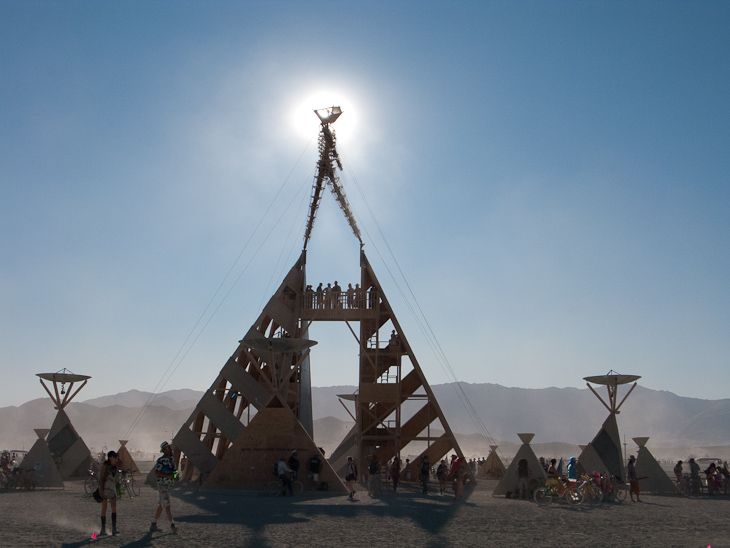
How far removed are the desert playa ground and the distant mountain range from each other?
8130 centimetres

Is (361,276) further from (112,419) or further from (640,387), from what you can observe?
(640,387)

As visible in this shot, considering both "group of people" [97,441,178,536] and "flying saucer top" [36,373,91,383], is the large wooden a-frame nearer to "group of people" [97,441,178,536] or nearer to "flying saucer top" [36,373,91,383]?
"flying saucer top" [36,373,91,383]

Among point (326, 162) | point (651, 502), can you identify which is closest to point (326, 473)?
point (651, 502)

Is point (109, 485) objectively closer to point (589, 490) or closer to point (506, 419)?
point (589, 490)

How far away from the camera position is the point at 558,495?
1816 cm

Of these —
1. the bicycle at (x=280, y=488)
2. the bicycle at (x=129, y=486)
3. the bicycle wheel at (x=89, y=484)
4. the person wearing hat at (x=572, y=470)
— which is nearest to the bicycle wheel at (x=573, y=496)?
the person wearing hat at (x=572, y=470)

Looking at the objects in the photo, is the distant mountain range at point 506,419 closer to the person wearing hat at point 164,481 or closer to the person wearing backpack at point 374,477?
the person wearing backpack at point 374,477

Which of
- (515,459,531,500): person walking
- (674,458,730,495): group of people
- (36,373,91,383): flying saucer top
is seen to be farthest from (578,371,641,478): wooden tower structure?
(36,373,91,383): flying saucer top

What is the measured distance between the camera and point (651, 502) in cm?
1878

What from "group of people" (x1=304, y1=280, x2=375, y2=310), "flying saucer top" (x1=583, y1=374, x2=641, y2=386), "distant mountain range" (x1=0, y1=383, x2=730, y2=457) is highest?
"group of people" (x1=304, y1=280, x2=375, y2=310)

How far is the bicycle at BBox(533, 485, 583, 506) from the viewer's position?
1755 cm

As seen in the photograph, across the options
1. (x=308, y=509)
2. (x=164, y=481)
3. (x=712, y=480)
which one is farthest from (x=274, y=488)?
(x=712, y=480)

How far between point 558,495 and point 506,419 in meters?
149

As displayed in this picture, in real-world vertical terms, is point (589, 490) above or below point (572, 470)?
below
